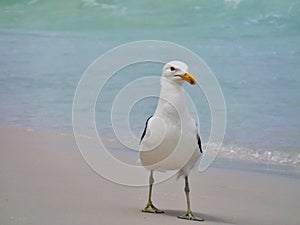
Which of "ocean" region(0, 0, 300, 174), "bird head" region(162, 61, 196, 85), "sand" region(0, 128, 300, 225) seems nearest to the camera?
"sand" region(0, 128, 300, 225)

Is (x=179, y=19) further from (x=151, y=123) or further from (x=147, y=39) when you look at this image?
(x=151, y=123)

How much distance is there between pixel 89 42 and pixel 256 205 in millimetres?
3889

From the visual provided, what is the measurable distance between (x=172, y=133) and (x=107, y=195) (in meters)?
0.63

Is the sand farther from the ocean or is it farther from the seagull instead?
the ocean

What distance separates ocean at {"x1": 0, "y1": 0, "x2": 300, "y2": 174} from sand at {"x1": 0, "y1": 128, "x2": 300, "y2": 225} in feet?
3.33

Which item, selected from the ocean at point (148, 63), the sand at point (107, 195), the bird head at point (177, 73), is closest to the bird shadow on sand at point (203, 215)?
the sand at point (107, 195)

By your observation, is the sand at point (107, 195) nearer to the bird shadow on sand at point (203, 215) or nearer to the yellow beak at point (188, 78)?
the bird shadow on sand at point (203, 215)

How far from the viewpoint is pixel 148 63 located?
6734 mm

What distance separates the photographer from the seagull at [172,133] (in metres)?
3.28

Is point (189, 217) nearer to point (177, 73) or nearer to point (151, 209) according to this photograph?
point (151, 209)

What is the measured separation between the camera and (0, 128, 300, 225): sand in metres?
3.25

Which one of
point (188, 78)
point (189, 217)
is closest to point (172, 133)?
point (188, 78)

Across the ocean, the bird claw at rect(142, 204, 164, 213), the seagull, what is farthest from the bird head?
the ocean

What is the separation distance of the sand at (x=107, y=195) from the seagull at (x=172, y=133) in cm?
23
